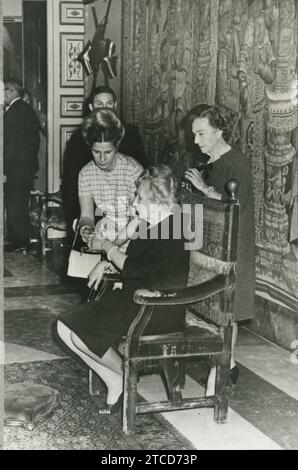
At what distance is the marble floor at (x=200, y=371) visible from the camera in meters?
3.89

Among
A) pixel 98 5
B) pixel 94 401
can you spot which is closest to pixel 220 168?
pixel 94 401

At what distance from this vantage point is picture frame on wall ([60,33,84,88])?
9.71m

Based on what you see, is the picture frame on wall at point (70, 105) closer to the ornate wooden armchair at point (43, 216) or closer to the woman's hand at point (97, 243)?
the ornate wooden armchair at point (43, 216)

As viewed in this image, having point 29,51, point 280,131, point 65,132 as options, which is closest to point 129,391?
point 280,131

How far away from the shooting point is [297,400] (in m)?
4.46

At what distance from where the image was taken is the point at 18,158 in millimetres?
9359

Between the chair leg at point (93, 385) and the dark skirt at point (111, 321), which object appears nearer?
the dark skirt at point (111, 321)

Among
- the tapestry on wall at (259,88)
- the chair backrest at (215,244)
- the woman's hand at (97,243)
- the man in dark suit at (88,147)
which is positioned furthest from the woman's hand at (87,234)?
the tapestry on wall at (259,88)

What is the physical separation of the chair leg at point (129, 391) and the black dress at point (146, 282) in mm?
167

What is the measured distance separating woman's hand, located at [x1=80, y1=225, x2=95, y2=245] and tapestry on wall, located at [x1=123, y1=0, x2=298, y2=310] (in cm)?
165

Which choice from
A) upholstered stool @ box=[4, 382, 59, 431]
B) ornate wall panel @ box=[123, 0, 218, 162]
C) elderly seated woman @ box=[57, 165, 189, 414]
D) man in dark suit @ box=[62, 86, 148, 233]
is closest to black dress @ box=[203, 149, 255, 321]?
elderly seated woman @ box=[57, 165, 189, 414]

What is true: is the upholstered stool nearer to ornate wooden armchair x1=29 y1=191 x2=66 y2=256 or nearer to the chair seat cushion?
the chair seat cushion

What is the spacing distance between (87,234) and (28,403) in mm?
1041

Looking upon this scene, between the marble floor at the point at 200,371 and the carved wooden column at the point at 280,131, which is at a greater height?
the carved wooden column at the point at 280,131
